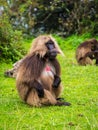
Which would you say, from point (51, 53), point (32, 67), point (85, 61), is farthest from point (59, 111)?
point (85, 61)

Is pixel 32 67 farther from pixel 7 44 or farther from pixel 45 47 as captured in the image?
pixel 7 44

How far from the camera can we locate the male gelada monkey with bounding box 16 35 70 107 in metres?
7.71

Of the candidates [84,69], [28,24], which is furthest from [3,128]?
[28,24]

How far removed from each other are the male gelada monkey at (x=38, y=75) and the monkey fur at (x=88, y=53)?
6.82m

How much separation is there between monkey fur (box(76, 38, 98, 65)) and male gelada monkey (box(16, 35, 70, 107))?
6825mm

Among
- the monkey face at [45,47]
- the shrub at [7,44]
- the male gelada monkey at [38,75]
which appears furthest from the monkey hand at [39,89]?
the shrub at [7,44]

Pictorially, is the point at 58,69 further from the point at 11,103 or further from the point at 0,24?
the point at 0,24

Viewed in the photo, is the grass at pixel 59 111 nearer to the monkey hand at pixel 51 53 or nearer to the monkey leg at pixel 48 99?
the monkey leg at pixel 48 99

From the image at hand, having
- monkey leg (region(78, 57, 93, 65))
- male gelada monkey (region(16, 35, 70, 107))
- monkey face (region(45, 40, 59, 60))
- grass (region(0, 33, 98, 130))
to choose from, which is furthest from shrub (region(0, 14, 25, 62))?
monkey face (region(45, 40, 59, 60))

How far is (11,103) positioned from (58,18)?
702 inches

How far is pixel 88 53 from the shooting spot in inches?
579

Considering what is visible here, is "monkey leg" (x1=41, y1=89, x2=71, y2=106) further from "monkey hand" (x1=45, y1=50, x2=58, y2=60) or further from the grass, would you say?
"monkey hand" (x1=45, y1=50, x2=58, y2=60)

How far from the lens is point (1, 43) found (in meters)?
14.2

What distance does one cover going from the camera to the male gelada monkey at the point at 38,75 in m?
7.71
